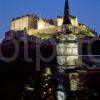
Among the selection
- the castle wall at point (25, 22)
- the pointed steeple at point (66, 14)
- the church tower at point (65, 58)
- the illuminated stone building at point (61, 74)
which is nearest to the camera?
the illuminated stone building at point (61, 74)

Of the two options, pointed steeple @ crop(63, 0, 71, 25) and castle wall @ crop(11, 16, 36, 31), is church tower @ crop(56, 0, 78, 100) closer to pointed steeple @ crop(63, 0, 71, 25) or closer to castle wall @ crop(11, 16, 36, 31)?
pointed steeple @ crop(63, 0, 71, 25)

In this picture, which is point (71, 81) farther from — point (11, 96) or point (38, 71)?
point (11, 96)

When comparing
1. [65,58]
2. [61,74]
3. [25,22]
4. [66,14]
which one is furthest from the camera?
[25,22]

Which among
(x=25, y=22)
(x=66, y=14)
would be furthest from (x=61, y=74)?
(x=25, y=22)

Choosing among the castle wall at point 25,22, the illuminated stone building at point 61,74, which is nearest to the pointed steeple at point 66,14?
the illuminated stone building at point 61,74

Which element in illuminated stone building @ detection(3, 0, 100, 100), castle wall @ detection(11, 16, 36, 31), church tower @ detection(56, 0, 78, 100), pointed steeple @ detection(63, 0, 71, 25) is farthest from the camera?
castle wall @ detection(11, 16, 36, 31)

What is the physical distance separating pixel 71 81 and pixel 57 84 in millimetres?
918

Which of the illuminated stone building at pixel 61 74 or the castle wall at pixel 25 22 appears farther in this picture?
the castle wall at pixel 25 22

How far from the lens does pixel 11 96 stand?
20.8 meters

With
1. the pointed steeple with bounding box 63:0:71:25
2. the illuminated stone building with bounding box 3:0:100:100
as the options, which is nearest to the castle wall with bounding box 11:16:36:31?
the pointed steeple with bounding box 63:0:71:25

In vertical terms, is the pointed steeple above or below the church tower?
above

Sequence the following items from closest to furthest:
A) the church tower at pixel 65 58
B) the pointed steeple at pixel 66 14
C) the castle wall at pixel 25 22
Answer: the church tower at pixel 65 58 < the pointed steeple at pixel 66 14 < the castle wall at pixel 25 22

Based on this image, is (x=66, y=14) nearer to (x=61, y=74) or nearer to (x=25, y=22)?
(x=61, y=74)

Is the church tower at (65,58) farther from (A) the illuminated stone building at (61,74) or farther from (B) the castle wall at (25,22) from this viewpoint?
(B) the castle wall at (25,22)
